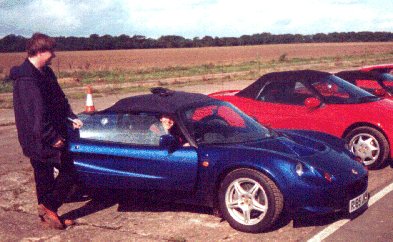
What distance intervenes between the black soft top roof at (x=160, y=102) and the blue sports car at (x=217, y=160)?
0.01 m

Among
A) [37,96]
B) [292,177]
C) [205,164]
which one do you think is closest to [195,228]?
[205,164]

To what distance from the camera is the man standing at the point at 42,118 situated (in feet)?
15.2

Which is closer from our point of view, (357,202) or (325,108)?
(357,202)

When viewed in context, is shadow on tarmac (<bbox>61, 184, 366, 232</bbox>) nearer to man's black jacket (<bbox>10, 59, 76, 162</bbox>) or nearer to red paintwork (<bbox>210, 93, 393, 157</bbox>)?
man's black jacket (<bbox>10, 59, 76, 162</bbox>)

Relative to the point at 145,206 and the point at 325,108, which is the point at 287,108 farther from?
the point at 145,206

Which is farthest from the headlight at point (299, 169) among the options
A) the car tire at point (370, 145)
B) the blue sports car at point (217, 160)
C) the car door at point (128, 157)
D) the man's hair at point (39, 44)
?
the car tire at point (370, 145)

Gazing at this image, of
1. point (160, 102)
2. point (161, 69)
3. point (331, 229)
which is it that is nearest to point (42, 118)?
point (160, 102)

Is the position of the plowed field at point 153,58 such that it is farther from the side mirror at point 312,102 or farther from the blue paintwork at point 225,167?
the blue paintwork at point 225,167

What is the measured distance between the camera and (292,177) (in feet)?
15.2

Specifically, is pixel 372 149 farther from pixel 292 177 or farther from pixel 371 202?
pixel 292 177

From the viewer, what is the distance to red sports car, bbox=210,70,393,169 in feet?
24.0

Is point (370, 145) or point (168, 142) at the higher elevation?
point (168, 142)

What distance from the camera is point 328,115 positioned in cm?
771

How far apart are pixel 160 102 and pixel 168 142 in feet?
2.39
